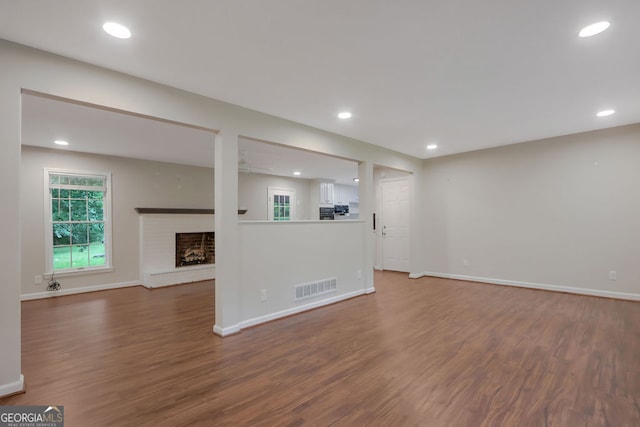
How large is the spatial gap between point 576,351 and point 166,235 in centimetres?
673

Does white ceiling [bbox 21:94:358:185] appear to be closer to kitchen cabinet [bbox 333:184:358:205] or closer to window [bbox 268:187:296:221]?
window [bbox 268:187:296:221]

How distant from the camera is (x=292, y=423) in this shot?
185 cm

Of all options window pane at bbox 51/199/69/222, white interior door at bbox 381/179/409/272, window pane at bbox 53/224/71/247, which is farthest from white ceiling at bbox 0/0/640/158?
window pane at bbox 53/224/71/247

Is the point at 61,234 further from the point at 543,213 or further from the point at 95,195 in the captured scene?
the point at 543,213

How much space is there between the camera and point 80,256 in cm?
554

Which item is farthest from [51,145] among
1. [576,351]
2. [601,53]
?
[576,351]

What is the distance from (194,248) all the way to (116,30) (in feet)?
17.9

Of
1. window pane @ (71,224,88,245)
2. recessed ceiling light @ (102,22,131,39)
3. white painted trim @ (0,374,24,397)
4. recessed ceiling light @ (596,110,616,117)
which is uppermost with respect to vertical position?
recessed ceiling light @ (102,22,131,39)

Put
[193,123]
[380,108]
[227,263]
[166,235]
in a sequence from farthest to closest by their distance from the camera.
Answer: [166,235] → [380,108] → [227,263] → [193,123]

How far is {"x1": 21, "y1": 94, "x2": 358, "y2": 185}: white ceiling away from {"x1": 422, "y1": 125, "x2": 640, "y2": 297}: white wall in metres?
2.50

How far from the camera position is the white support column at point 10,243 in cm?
211

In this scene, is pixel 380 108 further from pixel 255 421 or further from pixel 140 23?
pixel 255 421

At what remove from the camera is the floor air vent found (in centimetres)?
409

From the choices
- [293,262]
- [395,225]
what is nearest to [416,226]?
[395,225]
